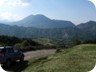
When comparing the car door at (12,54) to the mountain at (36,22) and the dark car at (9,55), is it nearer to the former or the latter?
the dark car at (9,55)

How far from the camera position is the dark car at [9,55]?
2200cm

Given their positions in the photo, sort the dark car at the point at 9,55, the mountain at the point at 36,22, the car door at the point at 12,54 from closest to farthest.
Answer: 1. the mountain at the point at 36,22
2. the dark car at the point at 9,55
3. the car door at the point at 12,54

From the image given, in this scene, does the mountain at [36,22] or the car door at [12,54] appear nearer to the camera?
the mountain at [36,22]

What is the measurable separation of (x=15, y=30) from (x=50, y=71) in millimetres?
7421

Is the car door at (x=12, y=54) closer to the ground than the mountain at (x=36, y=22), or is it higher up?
closer to the ground

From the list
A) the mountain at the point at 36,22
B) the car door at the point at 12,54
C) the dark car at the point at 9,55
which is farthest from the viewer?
the car door at the point at 12,54

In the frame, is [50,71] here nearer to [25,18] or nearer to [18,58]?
[25,18]

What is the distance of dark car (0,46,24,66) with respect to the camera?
22.0m

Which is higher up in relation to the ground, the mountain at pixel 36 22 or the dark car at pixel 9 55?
the mountain at pixel 36 22

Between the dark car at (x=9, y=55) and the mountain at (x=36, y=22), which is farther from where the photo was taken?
the dark car at (x=9, y=55)

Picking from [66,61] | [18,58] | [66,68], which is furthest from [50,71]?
[18,58]

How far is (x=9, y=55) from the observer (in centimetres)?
2414

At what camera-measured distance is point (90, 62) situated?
17.0 meters

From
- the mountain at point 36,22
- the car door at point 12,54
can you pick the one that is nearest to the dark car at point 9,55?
the car door at point 12,54
